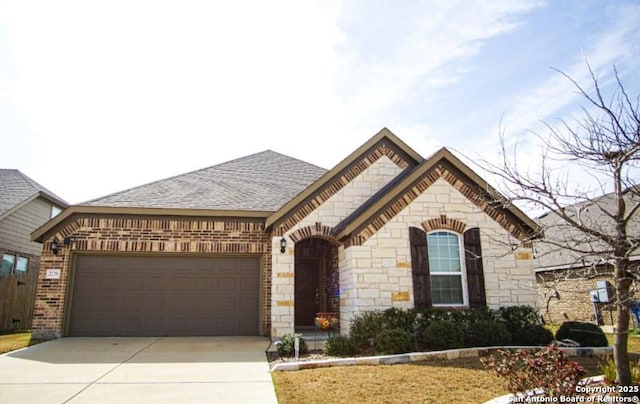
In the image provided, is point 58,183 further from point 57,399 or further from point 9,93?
point 57,399

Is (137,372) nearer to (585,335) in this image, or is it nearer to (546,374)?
(546,374)

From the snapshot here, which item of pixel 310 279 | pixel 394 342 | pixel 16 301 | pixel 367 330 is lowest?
pixel 394 342

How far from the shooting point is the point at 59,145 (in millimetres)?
12609

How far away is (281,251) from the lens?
11.1m

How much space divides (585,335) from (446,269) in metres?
3.02

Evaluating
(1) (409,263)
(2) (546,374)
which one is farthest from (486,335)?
(2) (546,374)

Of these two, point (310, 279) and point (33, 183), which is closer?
point (310, 279)

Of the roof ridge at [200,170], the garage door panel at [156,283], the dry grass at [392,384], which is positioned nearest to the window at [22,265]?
the roof ridge at [200,170]

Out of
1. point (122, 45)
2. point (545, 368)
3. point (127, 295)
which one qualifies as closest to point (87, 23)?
point (122, 45)

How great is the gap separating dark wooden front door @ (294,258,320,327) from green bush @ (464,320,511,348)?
528 cm

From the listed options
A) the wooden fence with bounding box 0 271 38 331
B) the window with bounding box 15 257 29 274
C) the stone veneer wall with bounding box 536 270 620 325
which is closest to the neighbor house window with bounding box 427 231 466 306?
the stone veneer wall with bounding box 536 270 620 325

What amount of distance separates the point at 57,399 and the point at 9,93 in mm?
7148

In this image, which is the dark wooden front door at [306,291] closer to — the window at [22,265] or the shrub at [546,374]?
the shrub at [546,374]

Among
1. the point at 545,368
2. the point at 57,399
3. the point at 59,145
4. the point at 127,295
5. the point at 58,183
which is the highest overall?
the point at 58,183
